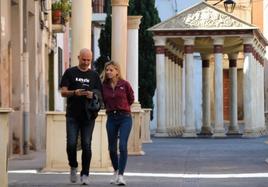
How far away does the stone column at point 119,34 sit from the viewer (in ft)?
72.8

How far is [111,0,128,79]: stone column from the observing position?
72.8ft

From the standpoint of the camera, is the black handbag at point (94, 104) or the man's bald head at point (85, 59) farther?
the man's bald head at point (85, 59)

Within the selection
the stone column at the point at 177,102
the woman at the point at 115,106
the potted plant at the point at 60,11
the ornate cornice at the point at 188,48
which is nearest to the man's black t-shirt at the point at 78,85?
the woman at the point at 115,106

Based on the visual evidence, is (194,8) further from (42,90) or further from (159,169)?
(159,169)

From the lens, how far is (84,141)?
46.5ft

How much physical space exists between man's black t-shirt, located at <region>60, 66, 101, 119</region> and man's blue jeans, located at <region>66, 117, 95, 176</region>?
110 millimetres

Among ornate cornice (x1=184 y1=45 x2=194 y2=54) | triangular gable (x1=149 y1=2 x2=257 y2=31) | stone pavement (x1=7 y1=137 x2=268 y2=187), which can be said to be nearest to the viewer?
stone pavement (x1=7 y1=137 x2=268 y2=187)

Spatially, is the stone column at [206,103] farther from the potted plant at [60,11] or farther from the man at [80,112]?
the man at [80,112]

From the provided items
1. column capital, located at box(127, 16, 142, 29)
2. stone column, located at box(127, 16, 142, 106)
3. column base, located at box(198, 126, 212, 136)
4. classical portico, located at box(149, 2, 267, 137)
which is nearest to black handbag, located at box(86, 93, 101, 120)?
stone column, located at box(127, 16, 142, 106)

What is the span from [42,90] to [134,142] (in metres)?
3.80

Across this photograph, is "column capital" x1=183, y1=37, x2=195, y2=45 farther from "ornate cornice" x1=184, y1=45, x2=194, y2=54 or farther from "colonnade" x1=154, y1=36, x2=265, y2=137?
"ornate cornice" x1=184, y1=45, x2=194, y2=54

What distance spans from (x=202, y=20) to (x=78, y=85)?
27475mm

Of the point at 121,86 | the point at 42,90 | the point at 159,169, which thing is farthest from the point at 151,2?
the point at 121,86

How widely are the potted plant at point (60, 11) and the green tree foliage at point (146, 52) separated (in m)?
18.6
